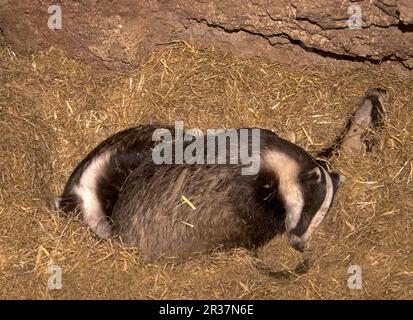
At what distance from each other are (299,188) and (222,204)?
0.51 m

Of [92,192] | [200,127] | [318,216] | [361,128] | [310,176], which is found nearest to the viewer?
[310,176]

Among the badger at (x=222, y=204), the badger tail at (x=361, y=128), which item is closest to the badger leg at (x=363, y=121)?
the badger tail at (x=361, y=128)

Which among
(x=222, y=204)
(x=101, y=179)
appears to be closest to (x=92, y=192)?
(x=101, y=179)

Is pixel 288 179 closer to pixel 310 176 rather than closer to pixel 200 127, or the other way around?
pixel 310 176

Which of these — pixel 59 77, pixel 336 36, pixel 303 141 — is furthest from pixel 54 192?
pixel 336 36

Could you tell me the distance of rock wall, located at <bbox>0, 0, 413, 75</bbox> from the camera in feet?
16.7

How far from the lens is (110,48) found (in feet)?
18.4

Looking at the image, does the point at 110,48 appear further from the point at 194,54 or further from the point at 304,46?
the point at 304,46

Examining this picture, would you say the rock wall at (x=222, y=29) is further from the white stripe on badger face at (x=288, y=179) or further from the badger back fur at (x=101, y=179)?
the white stripe on badger face at (x=288, y=179)

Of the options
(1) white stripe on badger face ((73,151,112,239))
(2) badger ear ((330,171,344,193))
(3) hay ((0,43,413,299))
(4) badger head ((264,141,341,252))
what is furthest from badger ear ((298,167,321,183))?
(1) white stripe on badger face ((73,151,112,239))

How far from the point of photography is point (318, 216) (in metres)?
4.83

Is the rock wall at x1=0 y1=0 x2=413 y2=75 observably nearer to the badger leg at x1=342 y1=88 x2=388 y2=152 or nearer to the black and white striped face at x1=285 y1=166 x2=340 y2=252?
the badger leg at x1=342 y1=88 x2=388 y2=152

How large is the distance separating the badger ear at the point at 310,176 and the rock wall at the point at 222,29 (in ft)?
3.60

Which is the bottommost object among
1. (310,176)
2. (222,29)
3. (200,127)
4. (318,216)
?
(318,216)
